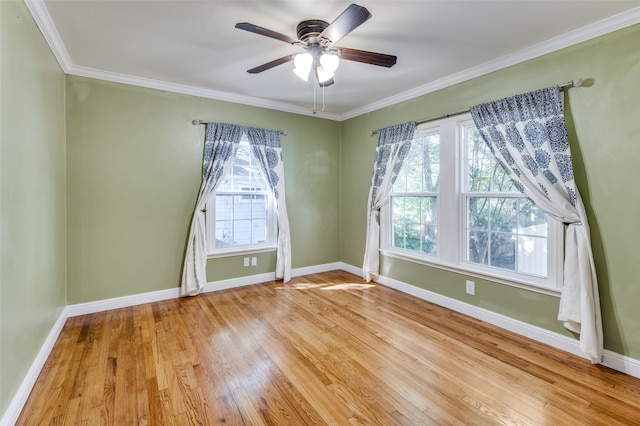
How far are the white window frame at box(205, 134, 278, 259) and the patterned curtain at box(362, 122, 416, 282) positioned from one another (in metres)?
1.39

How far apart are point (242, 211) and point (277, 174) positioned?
0.72 metres

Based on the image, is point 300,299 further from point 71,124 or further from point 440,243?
point 71,124

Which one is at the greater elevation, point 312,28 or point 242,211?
point 312,28

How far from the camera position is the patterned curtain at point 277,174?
4238mm

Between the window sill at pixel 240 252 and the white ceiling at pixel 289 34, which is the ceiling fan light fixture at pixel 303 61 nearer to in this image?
the white ceiling at pixel 289 34

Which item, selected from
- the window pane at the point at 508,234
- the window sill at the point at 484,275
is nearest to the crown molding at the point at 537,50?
the window pane at the point at 508,234

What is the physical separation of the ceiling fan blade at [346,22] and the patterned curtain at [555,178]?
181cm

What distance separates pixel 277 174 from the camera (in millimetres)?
4375

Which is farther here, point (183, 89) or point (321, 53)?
point (183, 89)

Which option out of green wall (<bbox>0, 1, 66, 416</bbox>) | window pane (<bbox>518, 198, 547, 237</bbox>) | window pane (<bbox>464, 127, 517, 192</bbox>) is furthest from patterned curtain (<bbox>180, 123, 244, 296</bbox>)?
window pane (<bbox>518, 198, 547, 237</bbox>)

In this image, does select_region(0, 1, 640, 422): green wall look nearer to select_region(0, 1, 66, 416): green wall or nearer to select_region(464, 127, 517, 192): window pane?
select_region(0, 1, 66, 416): green wall

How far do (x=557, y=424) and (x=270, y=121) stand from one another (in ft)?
13.9

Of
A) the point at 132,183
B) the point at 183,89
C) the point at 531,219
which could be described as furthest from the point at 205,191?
the point at 531,219

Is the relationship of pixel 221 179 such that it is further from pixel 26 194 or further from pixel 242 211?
pixel 26 194
